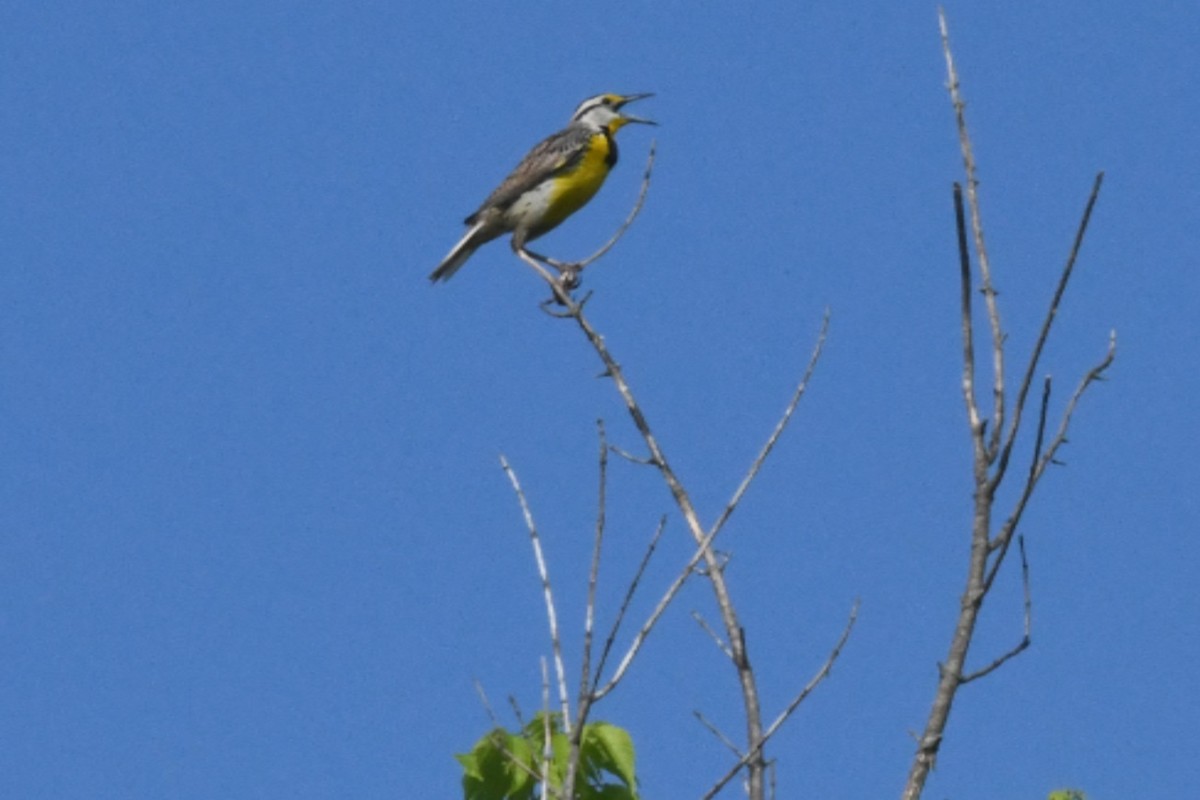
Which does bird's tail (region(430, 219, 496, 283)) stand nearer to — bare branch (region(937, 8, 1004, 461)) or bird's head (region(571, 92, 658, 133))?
bird's head (region(571, 92, 658, 133))

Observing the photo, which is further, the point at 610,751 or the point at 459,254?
the point at 459,254

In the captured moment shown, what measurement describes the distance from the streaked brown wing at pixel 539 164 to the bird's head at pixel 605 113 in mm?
196

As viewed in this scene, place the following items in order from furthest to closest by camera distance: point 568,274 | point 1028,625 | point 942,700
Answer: point 568,274, point 1028,625, point 942,700

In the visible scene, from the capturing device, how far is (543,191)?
12977 millimetres

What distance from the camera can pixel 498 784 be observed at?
5.72 m

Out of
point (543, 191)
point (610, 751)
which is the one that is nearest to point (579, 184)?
point (543, 191)

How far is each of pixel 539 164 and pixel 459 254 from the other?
34.9 inches

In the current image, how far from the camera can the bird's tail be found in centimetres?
1271

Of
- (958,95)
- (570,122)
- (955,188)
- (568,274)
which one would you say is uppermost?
(570,122)

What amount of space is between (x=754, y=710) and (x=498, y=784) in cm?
121

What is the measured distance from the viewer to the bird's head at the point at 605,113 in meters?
13.9

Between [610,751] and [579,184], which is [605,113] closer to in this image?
[579,184]

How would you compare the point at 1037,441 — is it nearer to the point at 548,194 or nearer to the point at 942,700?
the point at 942,700

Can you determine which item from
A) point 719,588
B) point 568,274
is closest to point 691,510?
point 719,588
